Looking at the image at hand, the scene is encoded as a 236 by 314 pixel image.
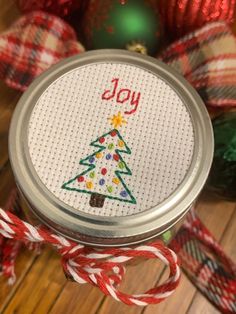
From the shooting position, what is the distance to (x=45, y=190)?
0.49m

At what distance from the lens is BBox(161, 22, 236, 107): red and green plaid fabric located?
0.67 m

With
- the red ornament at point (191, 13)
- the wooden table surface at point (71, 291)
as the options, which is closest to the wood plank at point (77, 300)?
the wooden table surface at point (71, 291)

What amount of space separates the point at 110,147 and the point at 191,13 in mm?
274

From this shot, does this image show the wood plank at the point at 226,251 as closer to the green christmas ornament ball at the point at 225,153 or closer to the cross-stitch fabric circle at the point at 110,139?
the green christmas ornament ball at the point at 225,153

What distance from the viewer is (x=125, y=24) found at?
65 cm

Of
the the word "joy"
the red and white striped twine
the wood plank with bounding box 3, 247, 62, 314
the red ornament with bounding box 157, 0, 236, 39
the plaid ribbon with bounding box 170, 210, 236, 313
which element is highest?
the red ornament with bounding box 157, 0, 236, 39

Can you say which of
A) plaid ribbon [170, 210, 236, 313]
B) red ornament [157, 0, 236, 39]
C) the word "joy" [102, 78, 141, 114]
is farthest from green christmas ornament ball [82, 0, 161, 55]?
plaid ribbon [170, 210, 236, 313]

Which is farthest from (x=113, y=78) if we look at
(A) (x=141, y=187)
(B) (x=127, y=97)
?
(A) (x=141, y=187)

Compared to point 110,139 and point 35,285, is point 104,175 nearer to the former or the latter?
point 110,139

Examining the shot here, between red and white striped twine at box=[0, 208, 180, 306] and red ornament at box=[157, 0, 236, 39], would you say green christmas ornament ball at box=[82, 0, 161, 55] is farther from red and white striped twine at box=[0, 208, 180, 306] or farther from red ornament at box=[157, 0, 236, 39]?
red and white striped twine at box=[0, 208, 180, 306]

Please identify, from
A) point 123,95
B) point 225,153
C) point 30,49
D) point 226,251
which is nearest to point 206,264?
point 226,251

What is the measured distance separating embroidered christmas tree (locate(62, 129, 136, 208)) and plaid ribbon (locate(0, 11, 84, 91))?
225 mm

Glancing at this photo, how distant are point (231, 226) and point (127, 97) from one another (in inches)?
10.8

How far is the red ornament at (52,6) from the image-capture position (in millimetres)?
705
